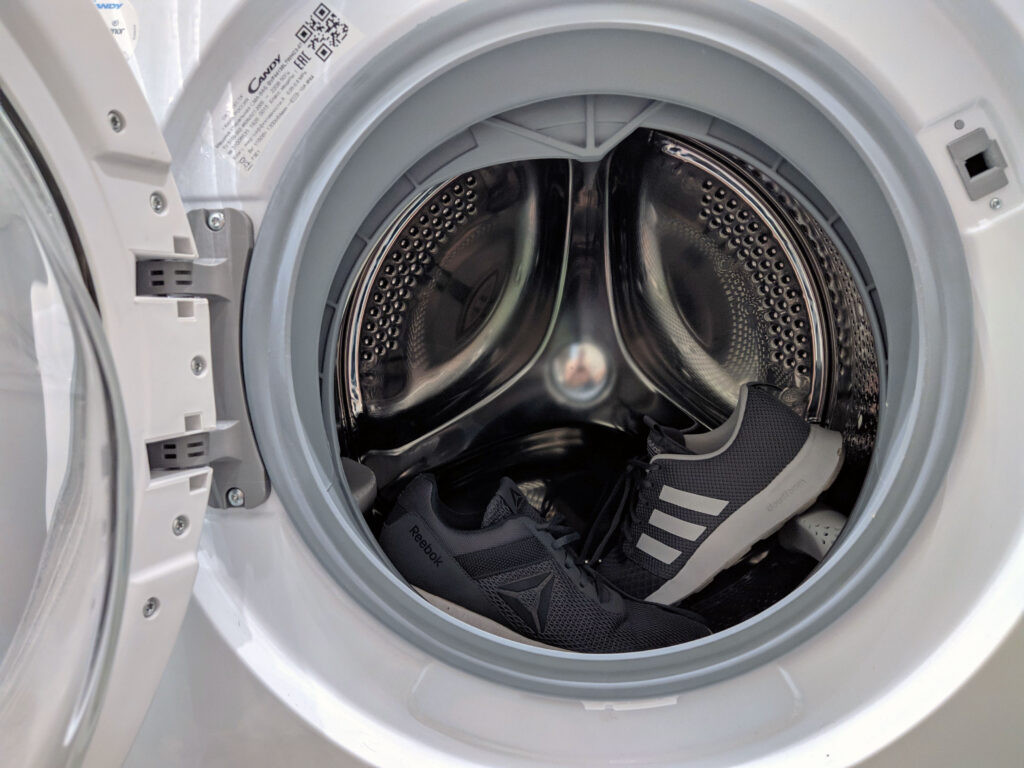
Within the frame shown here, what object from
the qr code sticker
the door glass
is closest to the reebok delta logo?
the door glass

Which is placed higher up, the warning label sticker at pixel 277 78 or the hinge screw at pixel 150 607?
the warning label sticker at pixel 277 78

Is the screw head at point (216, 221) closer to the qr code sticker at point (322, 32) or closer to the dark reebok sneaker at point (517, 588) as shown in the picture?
the qr code sticker at point (322, 32)

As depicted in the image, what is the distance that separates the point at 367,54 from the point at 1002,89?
44cm

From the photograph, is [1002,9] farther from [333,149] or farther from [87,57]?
[87,57]

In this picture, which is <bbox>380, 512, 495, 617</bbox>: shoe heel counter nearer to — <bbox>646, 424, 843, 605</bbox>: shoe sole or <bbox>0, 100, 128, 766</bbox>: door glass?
<bbox>646, 424, 843, 605</bbox>: shoe sole

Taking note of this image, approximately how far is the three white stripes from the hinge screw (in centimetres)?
54

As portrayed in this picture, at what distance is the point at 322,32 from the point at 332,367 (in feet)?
0.94

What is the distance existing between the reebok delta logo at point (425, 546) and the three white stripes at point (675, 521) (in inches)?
9.8

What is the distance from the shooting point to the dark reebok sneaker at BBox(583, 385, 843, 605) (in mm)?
831

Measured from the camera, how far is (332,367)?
0.73m

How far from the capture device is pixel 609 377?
109 centimetres

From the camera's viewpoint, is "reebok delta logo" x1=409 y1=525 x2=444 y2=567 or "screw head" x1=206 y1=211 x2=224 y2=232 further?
"reebok delta logo" x1=409 y1=525 x2=444 y2=567

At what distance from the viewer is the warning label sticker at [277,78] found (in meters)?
0.57

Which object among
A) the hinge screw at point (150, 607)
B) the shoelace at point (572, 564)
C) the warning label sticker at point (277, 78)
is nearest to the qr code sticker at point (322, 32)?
the warning label sticker at point (277, 78)
